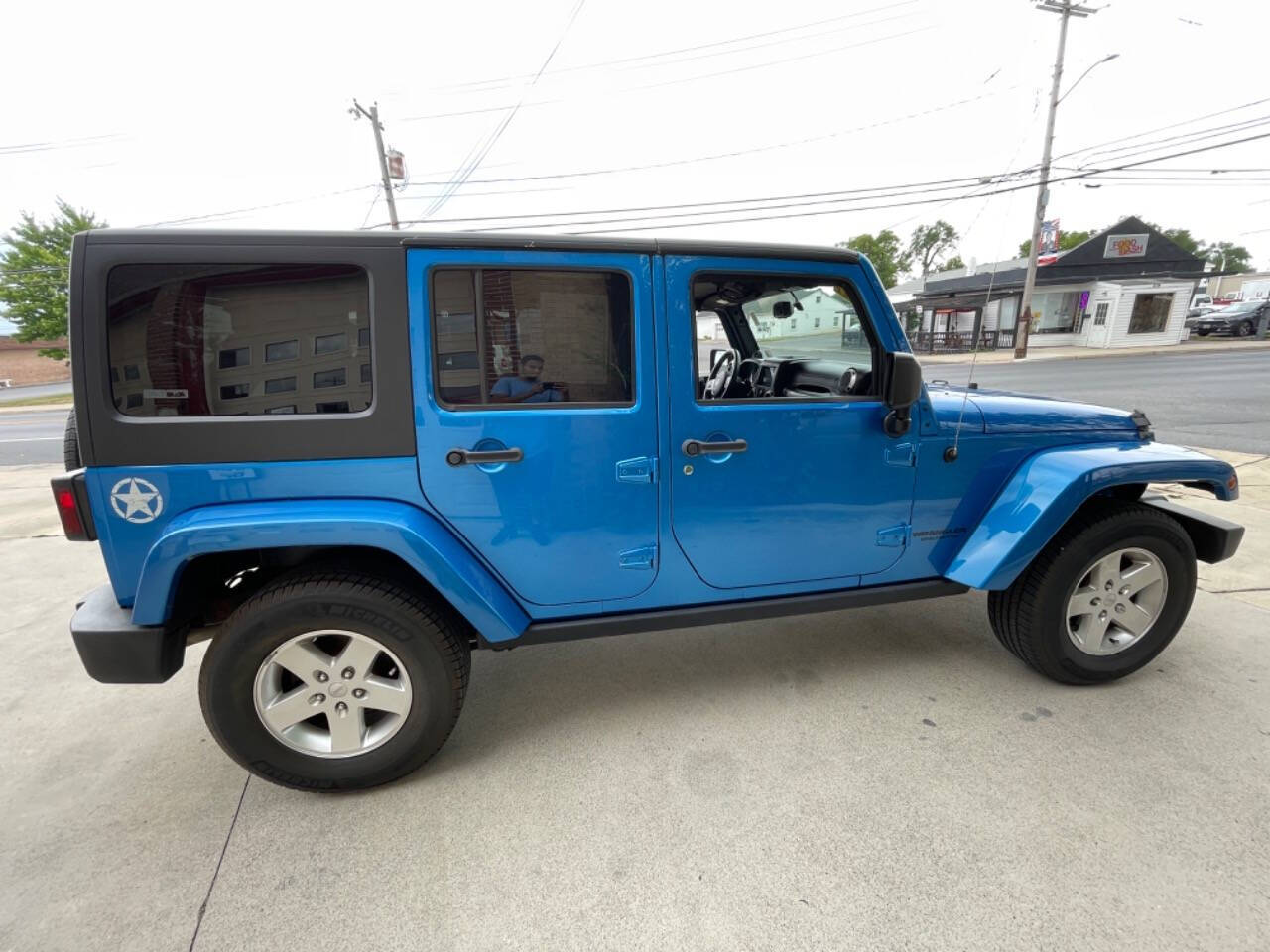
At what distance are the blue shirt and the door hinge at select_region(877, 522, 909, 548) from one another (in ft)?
4.77

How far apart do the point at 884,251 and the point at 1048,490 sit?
46119 millimetres

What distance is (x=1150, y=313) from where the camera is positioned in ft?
84.8

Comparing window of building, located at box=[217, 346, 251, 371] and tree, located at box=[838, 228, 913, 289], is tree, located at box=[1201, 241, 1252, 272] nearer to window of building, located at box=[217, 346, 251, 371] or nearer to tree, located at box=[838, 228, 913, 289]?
tree, located at box=[838, 228, 913, 289]

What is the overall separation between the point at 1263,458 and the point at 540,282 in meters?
8.40

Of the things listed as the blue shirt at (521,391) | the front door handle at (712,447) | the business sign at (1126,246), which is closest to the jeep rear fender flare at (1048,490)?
the front door handle at (712,447)

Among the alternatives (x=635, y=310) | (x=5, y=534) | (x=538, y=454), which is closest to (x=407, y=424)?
(x=538, y=454)

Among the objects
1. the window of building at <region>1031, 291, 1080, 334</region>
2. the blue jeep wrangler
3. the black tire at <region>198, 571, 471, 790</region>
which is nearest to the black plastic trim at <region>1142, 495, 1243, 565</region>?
the blue jeep wrangler

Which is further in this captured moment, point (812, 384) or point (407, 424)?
point (812, 384)

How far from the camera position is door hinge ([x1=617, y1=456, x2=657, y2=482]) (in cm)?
209

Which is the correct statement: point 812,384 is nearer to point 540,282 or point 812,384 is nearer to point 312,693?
point 540,282

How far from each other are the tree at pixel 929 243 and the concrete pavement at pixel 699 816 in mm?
49555

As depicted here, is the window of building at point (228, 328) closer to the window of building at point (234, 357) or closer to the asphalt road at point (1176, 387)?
the window of building at point (234, 357)

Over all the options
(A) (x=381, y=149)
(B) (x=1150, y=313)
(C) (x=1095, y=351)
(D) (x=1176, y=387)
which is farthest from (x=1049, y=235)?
(A) (x=381, y=149)

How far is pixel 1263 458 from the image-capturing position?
634 cm
